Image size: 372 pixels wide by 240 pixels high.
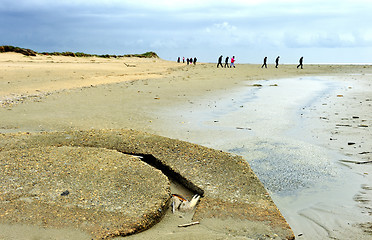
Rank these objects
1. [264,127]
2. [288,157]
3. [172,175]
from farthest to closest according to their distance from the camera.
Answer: [264,127] < [288,157] < [172,175]

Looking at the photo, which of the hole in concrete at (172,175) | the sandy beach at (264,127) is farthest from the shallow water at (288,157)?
the hole in concrete at (172,175)

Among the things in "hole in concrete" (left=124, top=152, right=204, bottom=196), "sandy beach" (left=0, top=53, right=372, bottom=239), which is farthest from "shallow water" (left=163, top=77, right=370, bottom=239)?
"hole in concrete" (left=124, top=152, right=204, bottom=196)

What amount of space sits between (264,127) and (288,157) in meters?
1.77

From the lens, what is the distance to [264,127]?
661 cm

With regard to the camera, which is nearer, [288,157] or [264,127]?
[288,157]

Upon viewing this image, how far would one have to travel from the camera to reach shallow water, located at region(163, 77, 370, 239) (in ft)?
10.8

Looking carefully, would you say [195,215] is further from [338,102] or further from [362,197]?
[338,102]

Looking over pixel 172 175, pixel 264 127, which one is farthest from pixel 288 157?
pixel 172 175

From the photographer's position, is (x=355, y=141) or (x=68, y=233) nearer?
(x=68, y=233)

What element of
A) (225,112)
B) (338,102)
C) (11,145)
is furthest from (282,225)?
(338,102)

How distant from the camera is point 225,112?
8.11 m

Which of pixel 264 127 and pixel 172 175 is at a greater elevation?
pixel 264 127

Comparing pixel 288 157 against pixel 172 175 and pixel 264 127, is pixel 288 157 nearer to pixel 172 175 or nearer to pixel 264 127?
pixel 264 127

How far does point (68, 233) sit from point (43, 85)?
33.9 ft
